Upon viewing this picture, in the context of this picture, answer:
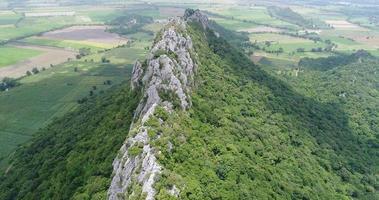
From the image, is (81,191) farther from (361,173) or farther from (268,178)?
(361,173)

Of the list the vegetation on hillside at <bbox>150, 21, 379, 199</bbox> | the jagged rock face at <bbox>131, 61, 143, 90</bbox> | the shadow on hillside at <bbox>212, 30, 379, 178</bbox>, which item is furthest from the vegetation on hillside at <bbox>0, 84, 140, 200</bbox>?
the shadow on hillside at <bbox>212, 30, 379, 178</bbox>

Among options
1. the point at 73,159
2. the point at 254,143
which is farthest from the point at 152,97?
the point at 254,143

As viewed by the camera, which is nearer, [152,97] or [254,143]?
[152,97]

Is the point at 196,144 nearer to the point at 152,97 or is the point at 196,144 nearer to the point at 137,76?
the point at 152,97

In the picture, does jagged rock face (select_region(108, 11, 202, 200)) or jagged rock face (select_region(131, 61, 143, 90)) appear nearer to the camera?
jagged rock face (select_region(108, 11, 202, 200))

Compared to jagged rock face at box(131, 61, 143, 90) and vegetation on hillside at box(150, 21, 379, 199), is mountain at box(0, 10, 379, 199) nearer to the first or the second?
vegetation on hillside at box(150, 21, 379, 199)

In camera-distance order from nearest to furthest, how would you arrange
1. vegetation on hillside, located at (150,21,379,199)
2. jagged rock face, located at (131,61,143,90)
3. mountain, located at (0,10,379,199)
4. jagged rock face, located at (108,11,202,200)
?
jagged rock face, located at (108,11,202,200) → mountain, located at (0,10,379,199) → vegetation on hillside, located at (150,21,379,199) → jagged rock face, located at (131,61,143,90)

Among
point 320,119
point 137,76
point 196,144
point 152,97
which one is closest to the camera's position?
point 196,144
